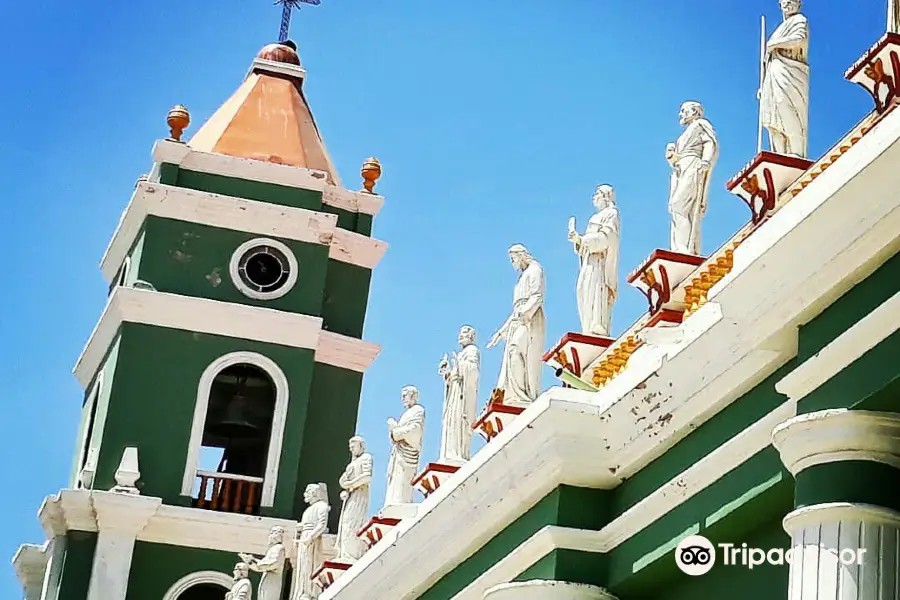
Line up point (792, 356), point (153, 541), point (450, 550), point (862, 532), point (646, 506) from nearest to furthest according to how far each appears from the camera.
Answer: point (862, 532) → point (792, 356) → point (646, 506) → point (450, 550) → point (153, 541)

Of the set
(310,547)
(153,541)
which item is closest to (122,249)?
(153,541)

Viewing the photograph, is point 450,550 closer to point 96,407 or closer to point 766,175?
point 766,175

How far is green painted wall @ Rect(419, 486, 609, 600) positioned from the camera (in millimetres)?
11727

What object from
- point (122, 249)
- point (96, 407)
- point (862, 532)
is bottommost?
point (862, 532)

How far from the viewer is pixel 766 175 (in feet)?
35.3

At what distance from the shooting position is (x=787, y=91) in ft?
36.3

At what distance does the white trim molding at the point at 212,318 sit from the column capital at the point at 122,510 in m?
2.26

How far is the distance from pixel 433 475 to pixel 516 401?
151 cm

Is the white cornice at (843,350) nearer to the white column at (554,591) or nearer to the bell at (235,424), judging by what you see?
the white column at (554,591)

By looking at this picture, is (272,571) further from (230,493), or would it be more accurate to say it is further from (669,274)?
(669,274)

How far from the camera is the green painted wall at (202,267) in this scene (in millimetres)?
23359

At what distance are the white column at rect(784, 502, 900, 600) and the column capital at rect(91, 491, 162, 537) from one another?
14247 mm

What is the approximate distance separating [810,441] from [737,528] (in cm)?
164

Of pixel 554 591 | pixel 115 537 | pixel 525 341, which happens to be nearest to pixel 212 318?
pixel 115 537
